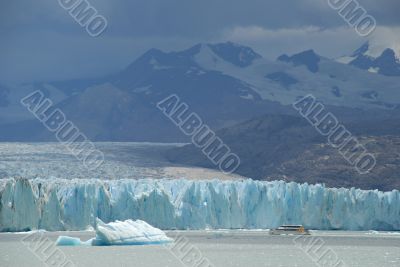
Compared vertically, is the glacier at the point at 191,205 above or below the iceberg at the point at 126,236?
above

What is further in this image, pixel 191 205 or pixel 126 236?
pixel 191 205

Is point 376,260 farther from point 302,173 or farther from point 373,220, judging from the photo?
point 302,173

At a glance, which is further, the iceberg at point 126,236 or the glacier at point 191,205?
the glacier at point 191,205

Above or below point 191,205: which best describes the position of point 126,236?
below

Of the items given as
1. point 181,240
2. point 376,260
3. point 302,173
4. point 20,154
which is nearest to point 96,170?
point 20,154
